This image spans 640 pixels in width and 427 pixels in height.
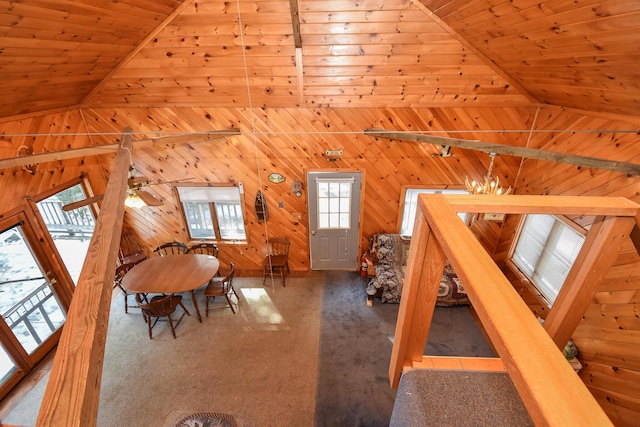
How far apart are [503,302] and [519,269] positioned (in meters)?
5.35

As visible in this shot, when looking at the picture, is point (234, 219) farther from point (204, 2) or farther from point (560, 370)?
point (560, 370)

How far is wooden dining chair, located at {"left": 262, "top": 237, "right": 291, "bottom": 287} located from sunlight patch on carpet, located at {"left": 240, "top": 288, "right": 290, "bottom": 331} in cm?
36

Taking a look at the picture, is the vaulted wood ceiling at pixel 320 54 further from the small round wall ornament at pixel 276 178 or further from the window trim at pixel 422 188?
the window trim at pixel 422 188

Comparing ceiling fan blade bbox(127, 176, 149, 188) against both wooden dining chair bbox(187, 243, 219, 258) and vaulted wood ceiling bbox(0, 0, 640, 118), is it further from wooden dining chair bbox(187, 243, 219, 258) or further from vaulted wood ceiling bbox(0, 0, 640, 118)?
wooden dining chair bbox(187, 243, 219, 258)

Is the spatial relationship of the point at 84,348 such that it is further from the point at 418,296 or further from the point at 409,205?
the point at 409,205

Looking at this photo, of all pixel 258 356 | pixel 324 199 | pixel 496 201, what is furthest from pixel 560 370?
pixel 324 199

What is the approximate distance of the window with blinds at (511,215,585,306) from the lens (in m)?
3.85

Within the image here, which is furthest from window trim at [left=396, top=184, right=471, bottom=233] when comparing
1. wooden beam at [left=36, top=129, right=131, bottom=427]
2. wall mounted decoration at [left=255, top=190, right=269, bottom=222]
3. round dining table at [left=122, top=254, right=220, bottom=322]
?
wooden beam at [left=36, top=129, right=131, bottom=427]

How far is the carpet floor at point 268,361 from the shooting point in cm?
341

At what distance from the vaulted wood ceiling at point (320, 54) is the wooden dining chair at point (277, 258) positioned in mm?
2557

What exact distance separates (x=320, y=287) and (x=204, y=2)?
15.4 feet

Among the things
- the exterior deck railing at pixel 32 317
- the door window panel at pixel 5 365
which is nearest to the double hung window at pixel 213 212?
the exterior deck railing at pixel 32 317

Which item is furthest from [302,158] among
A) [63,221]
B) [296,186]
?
[63,221]

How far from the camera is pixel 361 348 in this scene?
13.8 ft
